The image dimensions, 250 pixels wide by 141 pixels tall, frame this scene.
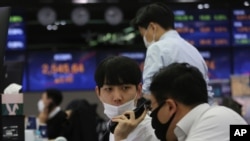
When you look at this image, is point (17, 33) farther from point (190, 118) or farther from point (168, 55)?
point (190, 118)

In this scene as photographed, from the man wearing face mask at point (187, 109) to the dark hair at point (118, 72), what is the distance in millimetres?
337

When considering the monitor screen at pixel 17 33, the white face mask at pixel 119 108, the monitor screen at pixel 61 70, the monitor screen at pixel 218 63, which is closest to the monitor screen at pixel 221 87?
the monitor screen at pixel 218 63

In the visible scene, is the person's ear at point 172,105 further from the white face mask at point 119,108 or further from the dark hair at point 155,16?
the dark hair at point 155,16

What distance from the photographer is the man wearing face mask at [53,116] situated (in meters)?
5.77

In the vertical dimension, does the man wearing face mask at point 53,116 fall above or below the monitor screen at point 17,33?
below

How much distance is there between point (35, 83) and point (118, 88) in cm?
661

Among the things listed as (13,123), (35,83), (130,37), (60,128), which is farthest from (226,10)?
(13,123)

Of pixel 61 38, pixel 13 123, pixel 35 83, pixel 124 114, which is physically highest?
pixel 124 114

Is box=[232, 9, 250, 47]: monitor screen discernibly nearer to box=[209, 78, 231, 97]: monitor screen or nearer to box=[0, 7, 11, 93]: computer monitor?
box=[209, 78, 231, 97]: monitor screen

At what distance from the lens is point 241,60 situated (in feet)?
27.7

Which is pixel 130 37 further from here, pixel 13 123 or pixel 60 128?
pixel 13 123

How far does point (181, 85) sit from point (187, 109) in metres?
0.09

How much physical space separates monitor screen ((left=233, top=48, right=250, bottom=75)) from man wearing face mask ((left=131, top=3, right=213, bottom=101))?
17.9 feet

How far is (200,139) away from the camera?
1565 mm
